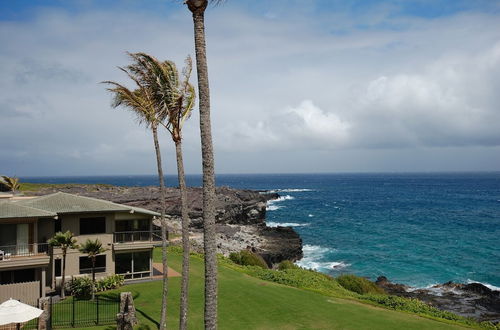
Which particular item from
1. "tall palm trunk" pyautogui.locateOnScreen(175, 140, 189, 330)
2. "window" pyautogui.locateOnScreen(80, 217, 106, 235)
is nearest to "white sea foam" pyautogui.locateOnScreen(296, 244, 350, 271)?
"window" pyautogui.locateOnScreen(80, 217, 106, 235)

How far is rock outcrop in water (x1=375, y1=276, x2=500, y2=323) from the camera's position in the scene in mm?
39812

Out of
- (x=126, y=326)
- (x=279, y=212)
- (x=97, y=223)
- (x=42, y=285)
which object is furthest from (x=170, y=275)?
(x=279, y=212)

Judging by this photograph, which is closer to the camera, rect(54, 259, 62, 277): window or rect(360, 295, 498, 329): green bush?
rect(360, 295, 498, 329): green bush

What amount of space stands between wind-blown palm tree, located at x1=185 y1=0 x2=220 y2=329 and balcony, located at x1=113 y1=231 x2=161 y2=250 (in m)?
22.1

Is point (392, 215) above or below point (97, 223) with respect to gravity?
below

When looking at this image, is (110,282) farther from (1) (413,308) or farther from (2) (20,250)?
(1) (413,308)

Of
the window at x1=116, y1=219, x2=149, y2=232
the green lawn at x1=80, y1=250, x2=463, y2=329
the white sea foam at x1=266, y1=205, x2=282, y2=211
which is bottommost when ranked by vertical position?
the white sea foam at x1=266, y1=205, x2=282, y2=211

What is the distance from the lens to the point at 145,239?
3316cm

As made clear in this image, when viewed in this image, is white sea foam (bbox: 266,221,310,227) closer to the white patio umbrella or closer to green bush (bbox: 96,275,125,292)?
green bush (bbox: 96,275,125,292)

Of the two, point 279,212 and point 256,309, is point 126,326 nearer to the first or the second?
point 256,309

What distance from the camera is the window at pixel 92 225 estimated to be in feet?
100

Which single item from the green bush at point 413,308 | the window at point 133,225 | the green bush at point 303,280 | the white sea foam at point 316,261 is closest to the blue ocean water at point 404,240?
the white sea foam at point 316,261

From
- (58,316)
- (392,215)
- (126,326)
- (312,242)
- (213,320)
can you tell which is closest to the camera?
(213,320)

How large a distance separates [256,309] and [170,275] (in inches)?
386
